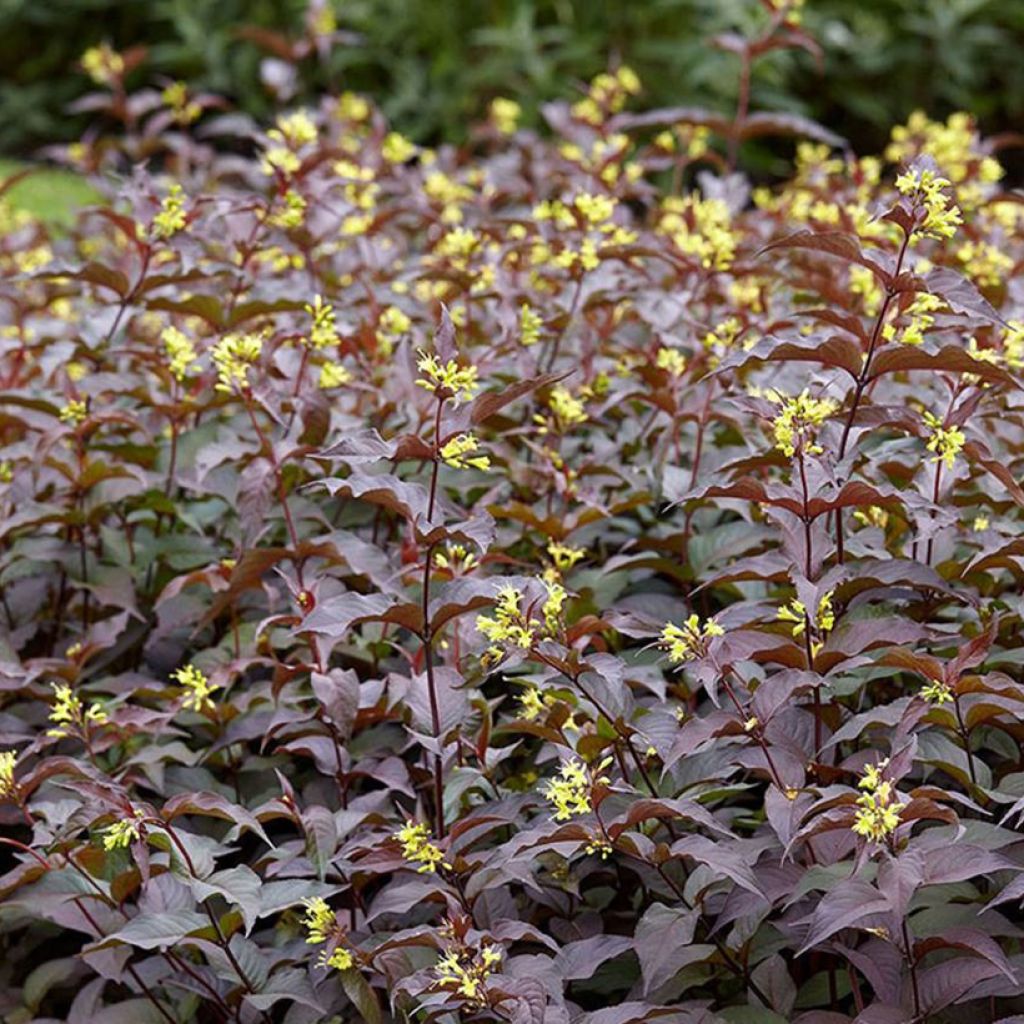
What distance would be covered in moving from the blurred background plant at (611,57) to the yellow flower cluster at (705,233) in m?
4.31

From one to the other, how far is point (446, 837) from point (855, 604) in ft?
2.03

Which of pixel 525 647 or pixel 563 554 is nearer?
pixel 525 647

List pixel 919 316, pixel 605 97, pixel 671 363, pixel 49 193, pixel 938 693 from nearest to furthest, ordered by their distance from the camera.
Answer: pixel 938 693, pixel 919 316, pixel 671 363, pixel 605 97, pixel 49 193

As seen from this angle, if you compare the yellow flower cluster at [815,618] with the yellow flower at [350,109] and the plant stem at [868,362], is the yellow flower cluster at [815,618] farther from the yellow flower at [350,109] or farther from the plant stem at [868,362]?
the yellow flower at [350,109]

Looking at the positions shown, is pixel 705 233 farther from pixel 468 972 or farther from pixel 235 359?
pixel 468 972

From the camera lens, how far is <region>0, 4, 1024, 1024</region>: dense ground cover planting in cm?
165

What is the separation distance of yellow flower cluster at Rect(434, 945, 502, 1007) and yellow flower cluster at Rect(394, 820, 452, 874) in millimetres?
138

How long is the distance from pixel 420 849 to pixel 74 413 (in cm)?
98

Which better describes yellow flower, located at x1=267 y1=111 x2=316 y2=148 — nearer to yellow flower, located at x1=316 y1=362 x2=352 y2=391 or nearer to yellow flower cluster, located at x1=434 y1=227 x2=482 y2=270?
yellow flower cluster, located at x1=434 y1=227 x2=482 y2=270

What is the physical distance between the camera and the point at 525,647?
1.63m

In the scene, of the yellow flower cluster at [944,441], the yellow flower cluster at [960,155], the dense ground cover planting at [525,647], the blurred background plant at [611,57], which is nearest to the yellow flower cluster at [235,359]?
the dense ground cover planting at [525,647]

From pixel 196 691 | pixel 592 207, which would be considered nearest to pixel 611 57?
pixel 592 207

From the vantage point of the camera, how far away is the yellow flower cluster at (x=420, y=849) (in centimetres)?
173

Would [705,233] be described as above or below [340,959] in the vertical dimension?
above
